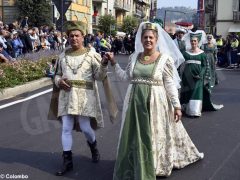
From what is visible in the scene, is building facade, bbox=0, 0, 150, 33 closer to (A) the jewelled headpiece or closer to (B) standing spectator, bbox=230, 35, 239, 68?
(B) standing spectator, bbox=230, 35, 239, 68

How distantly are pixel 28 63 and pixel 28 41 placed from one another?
221 inches

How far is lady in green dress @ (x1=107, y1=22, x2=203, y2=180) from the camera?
5074 mm

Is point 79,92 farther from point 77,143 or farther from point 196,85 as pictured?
point 196,85

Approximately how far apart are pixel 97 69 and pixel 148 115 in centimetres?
94

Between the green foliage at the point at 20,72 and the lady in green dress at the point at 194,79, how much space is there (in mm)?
4381

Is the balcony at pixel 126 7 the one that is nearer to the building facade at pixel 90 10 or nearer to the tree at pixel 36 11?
the building facade at pixel 90 10

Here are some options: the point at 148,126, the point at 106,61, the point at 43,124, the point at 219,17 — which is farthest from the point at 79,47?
the point at 219,17

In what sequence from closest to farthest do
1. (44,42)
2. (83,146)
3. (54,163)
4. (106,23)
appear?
(54,163) < (83,146) < (44,42) < (106,23)

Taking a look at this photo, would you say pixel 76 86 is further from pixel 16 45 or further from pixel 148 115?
pixel 16 45

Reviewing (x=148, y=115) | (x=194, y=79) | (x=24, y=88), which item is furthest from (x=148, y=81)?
(x=24, y=88)

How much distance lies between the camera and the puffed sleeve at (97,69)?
560cm

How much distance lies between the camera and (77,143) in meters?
6.91

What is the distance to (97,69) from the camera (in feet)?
18.6

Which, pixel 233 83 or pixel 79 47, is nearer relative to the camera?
pixel 79 47
